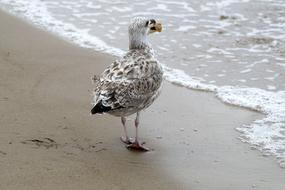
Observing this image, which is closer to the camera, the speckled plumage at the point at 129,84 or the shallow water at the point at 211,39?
the speckled plumage at the point at 129,84

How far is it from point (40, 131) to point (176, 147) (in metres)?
1.26

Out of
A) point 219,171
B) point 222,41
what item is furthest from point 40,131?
point 222,41

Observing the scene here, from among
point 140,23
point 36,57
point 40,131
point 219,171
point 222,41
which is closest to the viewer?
point 219,171

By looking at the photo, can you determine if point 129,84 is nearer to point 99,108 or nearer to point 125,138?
point 99,108

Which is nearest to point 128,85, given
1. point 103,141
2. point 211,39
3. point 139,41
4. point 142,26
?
point 103,141

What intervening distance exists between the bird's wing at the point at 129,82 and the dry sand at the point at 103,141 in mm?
468

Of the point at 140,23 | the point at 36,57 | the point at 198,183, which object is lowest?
the point at 198,183

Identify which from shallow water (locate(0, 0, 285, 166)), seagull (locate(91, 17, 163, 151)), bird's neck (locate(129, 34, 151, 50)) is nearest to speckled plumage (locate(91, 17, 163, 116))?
seagull (locate(91, 17, 163, 151))

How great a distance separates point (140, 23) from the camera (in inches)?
238

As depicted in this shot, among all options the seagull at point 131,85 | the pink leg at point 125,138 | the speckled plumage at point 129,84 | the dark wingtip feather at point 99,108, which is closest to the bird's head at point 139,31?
the seagull at point 131,85

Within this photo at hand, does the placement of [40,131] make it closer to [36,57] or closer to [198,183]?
[198,183]

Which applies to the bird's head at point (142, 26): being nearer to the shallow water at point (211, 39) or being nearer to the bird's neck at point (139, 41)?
the bird's neck at point (139, 41)

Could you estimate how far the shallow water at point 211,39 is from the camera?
6988mm

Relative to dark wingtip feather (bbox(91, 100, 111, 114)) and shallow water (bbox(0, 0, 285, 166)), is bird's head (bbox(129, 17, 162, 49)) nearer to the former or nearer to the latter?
dark wingtip feather (bbox(91, 100, 111, 114))
